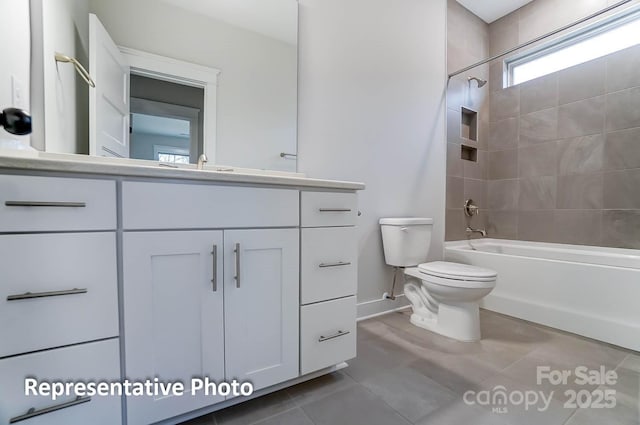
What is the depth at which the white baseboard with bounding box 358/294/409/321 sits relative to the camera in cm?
194

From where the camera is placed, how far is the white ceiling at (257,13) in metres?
1.38

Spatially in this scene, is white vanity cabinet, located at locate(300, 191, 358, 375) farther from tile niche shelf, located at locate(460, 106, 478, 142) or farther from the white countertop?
tile niche shelf, located at locate(460, 106, 478, 142)

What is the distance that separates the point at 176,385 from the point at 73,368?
0.28 meters

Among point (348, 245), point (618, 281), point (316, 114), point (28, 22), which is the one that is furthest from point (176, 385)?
point (618, 281)

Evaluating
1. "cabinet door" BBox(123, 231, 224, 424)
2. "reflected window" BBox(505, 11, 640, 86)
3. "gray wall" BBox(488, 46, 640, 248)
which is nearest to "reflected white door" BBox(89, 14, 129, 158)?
"cabinet door" BBox(123, 231, 224, 424)

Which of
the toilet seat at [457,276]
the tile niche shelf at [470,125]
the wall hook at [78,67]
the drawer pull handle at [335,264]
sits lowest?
Answer: the toilet seat at [457,276]

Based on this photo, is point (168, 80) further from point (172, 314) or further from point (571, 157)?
point (571, 157)

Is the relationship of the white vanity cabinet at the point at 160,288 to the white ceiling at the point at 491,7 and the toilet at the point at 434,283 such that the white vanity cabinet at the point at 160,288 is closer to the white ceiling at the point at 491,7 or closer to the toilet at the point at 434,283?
the toilet at the point at 434,283

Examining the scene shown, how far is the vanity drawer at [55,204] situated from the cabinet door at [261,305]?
1.17 feet

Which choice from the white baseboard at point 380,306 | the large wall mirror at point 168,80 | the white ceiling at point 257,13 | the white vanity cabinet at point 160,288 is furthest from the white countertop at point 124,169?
the white baseboard at point 380,306

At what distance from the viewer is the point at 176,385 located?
2.85ft

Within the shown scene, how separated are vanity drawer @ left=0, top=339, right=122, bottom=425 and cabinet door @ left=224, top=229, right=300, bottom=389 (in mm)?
329

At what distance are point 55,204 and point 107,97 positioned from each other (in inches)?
29.0

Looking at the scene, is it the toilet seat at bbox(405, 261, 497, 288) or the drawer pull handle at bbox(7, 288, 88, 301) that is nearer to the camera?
the drawer pull handle at bbox(7, 288, 88, 301)
